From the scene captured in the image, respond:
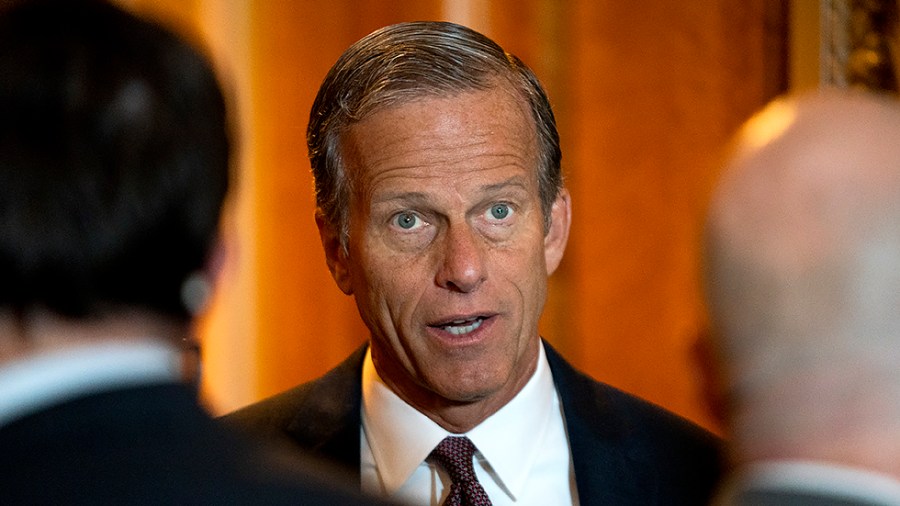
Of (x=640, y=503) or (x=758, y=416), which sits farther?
(x=640, y=503)

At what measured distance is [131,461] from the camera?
3.70 feet

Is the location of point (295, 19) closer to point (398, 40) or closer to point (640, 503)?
point (398, 40)

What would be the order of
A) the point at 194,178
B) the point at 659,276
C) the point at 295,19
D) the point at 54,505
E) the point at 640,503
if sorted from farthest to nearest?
the point at 295,19
the point at 659,276
the point at 640,503
the point at 194,178
the point at 54,505

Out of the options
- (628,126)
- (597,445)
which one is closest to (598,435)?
(597,445)

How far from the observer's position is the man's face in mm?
2260

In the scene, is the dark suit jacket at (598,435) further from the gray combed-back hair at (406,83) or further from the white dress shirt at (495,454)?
the gray combed-back hair at (406,83)

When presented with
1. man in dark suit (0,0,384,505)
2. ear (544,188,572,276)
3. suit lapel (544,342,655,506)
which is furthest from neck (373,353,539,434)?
man in dark suit (0,0,384,505)

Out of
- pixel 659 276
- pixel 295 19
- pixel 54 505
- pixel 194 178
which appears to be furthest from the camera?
pixel 295 19


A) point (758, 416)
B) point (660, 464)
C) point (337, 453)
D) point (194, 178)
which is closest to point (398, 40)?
point (337, 453)

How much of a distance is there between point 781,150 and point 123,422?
655mm

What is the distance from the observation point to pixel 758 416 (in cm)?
114

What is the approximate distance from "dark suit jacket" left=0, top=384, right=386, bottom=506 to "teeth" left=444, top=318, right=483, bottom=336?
3.66ft

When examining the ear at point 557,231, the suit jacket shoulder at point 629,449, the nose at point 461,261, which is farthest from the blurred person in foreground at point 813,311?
the ear at point 557,231

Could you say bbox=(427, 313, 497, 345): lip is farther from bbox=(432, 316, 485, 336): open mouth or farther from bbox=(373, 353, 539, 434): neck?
bbox=(373, 353, 539, 434): neck
